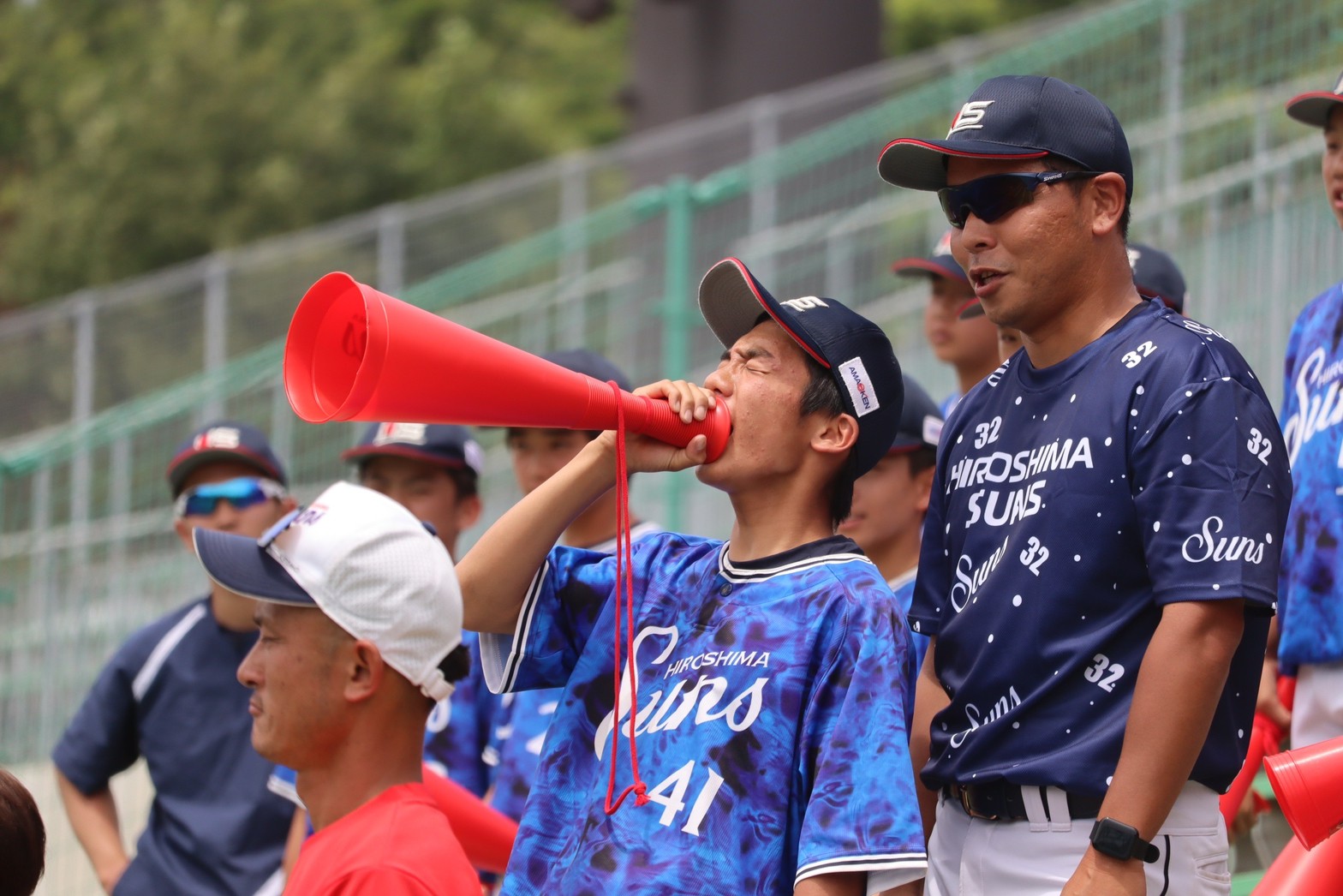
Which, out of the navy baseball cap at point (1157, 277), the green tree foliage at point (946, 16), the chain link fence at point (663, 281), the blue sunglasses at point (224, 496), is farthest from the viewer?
the green tree foliage at point (946, 16)

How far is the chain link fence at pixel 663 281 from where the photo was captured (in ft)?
23.4

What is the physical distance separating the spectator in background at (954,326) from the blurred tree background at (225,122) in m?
16.5

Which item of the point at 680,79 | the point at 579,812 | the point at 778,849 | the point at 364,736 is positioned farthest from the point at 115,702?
the point at 680,79

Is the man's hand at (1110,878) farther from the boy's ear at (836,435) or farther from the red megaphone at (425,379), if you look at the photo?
the red megaphone at (425,379)

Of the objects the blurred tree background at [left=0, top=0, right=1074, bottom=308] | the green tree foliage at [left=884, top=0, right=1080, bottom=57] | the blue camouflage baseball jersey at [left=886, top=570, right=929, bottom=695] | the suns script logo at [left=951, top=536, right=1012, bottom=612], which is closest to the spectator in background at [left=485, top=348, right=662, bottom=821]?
the blue camouflage baseball jersey at [left=886, top=570, right=929, bottom=695]

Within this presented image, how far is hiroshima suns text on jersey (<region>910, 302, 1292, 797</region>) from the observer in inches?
101

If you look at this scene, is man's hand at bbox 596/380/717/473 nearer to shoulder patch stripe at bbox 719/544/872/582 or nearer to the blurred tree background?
shoulder patch stripe at bbox 719/544/872/582

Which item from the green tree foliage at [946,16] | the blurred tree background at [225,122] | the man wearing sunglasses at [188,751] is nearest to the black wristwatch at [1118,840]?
the man wearing sunglasses at [188,751]

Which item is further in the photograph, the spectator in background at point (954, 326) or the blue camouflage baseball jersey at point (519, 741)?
the spectator in background at point (954, 326)

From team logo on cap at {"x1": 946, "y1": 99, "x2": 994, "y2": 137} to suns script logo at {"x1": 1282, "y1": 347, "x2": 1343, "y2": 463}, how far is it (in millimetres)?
1111

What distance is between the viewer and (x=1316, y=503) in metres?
3.53

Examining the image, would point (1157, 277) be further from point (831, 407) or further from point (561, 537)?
point (561, 537)

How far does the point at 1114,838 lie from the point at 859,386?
1.05m

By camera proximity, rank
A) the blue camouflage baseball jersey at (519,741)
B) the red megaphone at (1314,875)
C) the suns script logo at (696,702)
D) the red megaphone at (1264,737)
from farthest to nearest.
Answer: the blue camouflage baseball jersey at (519,741), the red megaphone at (1264,737), the red megaphone at (1314,875), the suns script logo at (696,702)
